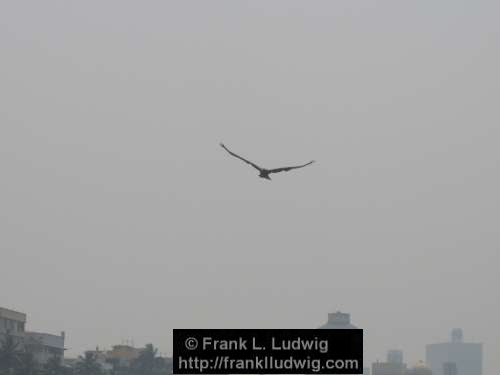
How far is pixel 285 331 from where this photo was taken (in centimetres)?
4459

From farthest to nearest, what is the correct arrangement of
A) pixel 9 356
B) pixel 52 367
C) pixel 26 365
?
pixel 52 367, pixel 26 365, pixel 9 356

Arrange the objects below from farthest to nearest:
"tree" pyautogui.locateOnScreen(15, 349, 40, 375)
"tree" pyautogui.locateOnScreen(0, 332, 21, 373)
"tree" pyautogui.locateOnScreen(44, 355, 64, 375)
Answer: "tree" pyautogui.locateOnScreen(44, 355, 64, 375) < "tree" pyautogui.locateOnScreen(15, 349, 40, 375) < "tree" pyautogui.locateOnScreen(0, 332, 21, 373)

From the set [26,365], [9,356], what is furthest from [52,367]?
[9,356]

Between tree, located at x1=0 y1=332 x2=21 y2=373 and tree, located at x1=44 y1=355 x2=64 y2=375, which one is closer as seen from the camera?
tree, located at x1=0 y1=332 x2=21 y2=373

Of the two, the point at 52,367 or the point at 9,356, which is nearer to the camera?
the point at 9,356

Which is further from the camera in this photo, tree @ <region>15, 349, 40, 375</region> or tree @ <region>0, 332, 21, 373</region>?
tree @ <region>15, 349, 40, 375</region>

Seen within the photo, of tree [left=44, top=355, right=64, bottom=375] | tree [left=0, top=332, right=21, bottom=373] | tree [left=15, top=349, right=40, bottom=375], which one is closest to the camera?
tree [left=0, top=332, right=21, bottom=373]

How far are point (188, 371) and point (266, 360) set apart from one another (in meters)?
2.89

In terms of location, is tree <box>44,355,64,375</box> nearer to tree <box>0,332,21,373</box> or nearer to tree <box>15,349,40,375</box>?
tree <box>15,349,40,375</box>

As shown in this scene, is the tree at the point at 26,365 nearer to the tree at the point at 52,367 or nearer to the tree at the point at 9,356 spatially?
the tree at the point at 9,356

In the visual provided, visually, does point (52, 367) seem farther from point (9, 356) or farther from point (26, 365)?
point (9, 356)

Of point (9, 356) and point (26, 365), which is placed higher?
point (9, 356)

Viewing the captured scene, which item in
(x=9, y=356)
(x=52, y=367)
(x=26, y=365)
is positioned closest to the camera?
(x=9, y=356)

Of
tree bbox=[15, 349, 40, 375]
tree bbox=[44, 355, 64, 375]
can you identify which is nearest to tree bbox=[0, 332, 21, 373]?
tree bbox=[15, 349, 40, 375]
